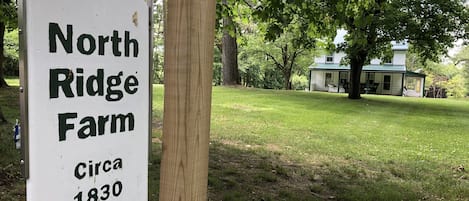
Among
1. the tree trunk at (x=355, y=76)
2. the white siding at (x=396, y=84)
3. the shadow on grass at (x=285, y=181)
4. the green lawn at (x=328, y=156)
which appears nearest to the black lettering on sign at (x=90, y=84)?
the green lawn at (x=328, y=156)

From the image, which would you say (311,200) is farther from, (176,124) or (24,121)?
(24,121)

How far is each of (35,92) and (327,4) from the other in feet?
13.7

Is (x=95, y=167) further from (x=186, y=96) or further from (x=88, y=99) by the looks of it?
(x=186, y=96)

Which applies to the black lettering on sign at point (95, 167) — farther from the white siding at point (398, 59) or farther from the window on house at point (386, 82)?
the window on house at point (386, 82)

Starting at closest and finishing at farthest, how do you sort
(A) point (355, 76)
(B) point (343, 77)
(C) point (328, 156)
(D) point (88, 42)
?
(D) point (88, 42)
(C) point (328, 156)
(A) point (355, 76)
(B) point (343, 77)

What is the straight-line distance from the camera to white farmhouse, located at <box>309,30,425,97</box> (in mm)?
28078

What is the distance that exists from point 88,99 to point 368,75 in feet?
97.6

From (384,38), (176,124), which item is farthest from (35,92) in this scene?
(384,38)

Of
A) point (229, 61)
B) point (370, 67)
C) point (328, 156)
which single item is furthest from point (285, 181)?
point (370, 67)

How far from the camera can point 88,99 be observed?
141 centimetres

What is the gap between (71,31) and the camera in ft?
4.43

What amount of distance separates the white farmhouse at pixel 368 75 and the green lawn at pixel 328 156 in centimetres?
1728

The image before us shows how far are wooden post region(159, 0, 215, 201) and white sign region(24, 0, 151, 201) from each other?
0.62ft

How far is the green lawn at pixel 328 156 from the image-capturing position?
4.36m
